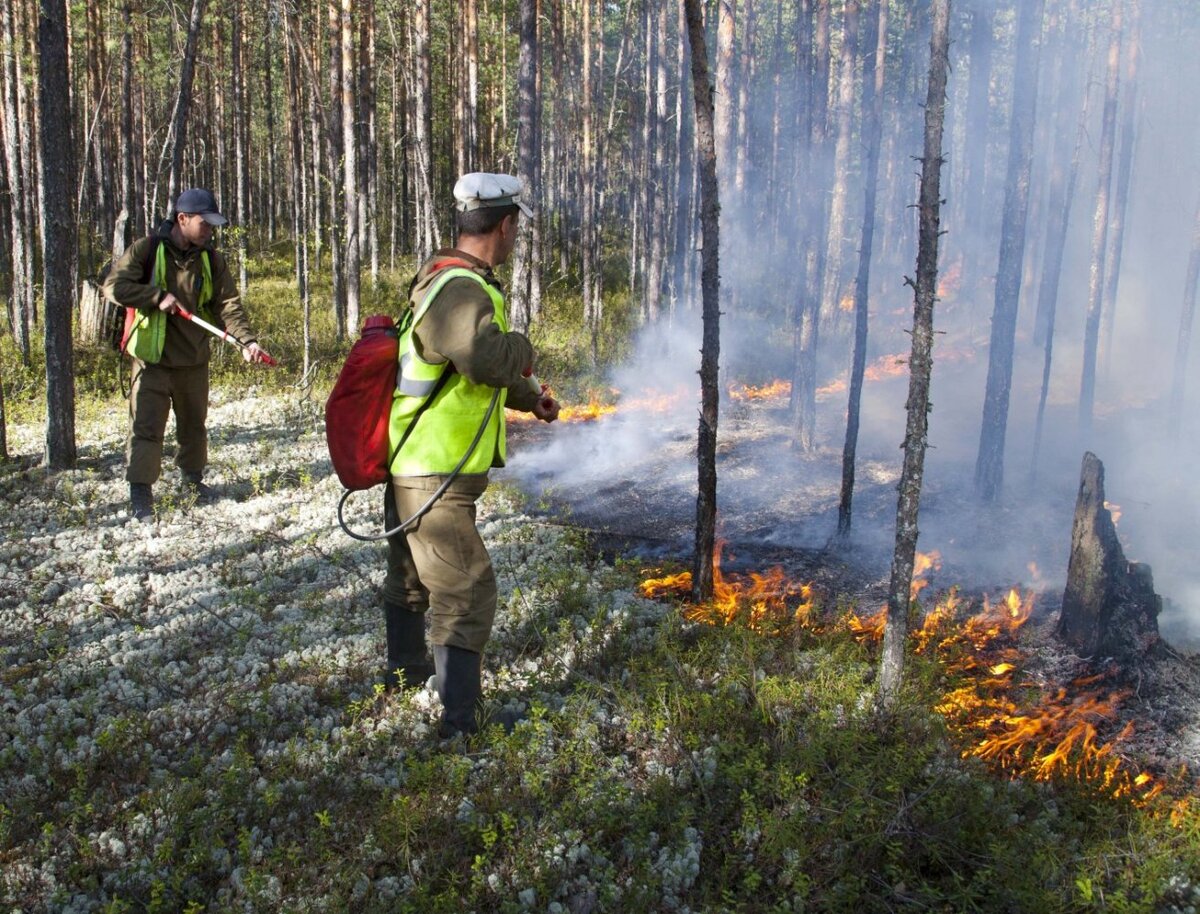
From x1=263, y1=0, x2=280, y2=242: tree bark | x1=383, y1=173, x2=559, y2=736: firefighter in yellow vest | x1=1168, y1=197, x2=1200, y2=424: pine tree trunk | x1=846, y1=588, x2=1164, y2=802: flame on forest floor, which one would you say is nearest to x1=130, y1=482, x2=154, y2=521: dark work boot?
x1=383, y1=173, x2=559, y2=736: firefighter in yellow vest

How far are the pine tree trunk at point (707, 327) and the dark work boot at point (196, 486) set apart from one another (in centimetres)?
452

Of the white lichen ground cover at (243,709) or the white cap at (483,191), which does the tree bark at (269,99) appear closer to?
the white lichen ground cover at (243,709)

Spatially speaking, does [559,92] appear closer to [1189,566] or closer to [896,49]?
[1189,566]

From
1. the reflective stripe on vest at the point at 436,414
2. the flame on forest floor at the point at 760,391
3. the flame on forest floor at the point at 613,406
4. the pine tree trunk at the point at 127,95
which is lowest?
the flame on forest floor at the point at 760,391

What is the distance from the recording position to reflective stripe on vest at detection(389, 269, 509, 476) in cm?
380

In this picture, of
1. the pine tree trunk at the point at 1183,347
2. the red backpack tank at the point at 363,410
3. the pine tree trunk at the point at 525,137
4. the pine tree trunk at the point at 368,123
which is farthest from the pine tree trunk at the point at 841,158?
the red backpack tank at the point at 363,410

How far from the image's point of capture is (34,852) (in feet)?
10.4

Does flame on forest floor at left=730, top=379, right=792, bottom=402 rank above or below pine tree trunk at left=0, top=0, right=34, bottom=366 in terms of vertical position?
below

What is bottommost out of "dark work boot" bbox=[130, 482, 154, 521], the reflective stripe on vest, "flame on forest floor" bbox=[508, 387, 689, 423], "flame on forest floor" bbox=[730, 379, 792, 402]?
"flame on forest floor" bbox=[730, 379, 792, 402]

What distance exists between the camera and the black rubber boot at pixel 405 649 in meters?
4.42

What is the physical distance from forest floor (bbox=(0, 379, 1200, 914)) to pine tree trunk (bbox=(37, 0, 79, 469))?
1.48 meters

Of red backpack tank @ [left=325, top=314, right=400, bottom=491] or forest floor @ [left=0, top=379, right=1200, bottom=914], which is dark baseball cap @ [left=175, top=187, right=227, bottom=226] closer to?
forest floor @ [left=0, top=379, right=1200, bottom=914]

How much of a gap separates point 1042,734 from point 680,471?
257 inches

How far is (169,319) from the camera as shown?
696 cm
